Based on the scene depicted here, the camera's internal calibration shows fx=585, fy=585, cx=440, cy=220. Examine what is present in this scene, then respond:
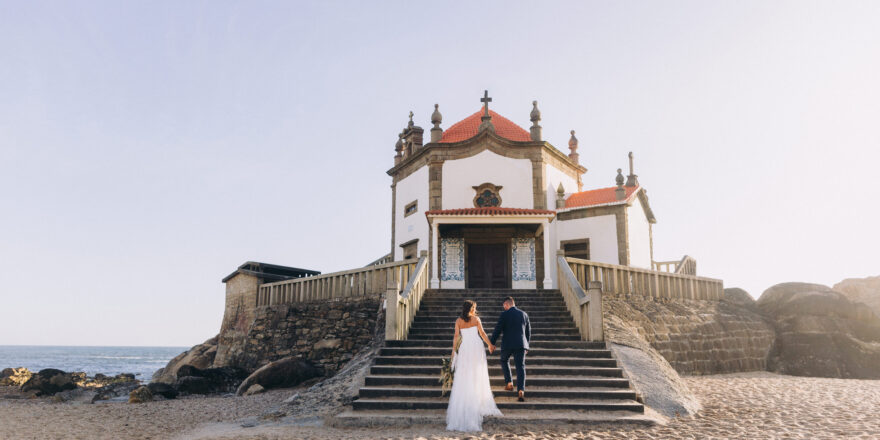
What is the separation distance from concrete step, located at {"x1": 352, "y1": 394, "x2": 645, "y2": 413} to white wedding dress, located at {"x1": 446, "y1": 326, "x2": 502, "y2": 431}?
1.79 ft

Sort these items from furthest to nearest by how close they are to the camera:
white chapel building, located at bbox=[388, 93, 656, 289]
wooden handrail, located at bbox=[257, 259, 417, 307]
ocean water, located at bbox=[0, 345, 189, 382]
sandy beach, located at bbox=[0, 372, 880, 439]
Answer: ocean water, located at bbox=[0, 345, 189, 382] → white chapel building, located at bbox=[388, 93, 656, 289] → wooden handrail, located at bbox=[257, 259, 417, 307] → sandy beach, located at bbox=[0, 372, 880, 439]

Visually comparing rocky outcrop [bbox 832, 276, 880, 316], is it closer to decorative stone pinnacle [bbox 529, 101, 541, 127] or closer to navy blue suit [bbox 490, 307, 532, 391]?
decorative stone pinnacle [bbox 529, 101, 541, 127]

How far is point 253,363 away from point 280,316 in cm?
169

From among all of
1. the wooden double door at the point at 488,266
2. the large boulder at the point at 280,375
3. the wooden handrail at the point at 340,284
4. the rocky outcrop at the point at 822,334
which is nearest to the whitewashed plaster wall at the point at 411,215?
the wooden double door at the point at 488,266

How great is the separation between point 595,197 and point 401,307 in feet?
37.7

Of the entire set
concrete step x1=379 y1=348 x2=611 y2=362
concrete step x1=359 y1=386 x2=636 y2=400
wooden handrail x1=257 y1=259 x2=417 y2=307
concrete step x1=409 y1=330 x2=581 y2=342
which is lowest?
concrete step x1=359 y1=386 x2=636 y2=400

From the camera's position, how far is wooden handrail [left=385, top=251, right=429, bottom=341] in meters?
11.6

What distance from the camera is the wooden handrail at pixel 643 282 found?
15406 millimetres

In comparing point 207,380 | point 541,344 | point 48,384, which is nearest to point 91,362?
point 48,384

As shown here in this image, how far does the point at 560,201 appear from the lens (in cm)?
2125

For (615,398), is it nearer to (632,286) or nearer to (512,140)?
(632,286)

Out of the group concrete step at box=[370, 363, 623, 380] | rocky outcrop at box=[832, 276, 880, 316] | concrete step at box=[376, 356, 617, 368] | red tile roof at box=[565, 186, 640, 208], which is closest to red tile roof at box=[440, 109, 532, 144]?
red tile roof at box=[565, 186, 640, 208]

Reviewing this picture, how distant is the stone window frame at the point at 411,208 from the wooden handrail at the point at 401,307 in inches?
265

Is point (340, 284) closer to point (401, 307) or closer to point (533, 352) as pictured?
point (401, 307)
